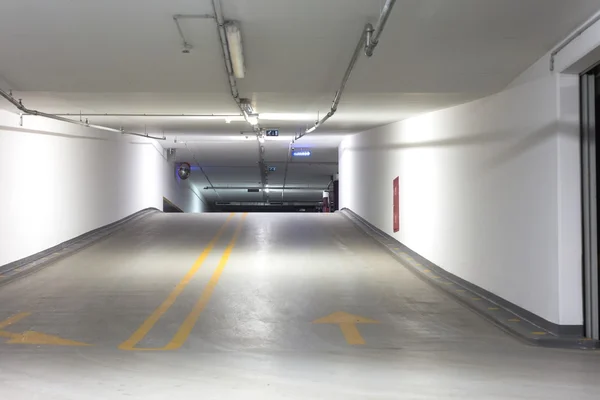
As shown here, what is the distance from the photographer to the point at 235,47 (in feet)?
25.2

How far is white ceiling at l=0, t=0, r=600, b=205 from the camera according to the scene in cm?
655

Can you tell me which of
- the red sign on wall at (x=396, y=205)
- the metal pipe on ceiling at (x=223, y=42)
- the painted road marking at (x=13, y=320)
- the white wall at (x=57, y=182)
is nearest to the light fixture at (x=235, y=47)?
the metal pipe on ceiling at (x=223, y=42)

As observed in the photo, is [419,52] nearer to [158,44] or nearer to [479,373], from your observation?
[158,44]

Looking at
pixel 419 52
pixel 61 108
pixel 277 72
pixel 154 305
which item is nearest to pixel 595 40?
pixel 419 52

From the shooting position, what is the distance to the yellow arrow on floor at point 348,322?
812 centimetres

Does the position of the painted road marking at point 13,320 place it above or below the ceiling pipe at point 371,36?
below

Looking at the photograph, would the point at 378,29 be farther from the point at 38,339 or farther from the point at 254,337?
the point at 38,339

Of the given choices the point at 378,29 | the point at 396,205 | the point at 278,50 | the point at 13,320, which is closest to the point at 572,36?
the point at 378,29

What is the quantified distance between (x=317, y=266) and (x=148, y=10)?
7972 mm

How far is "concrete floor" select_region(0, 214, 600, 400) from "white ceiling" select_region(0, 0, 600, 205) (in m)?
3.51

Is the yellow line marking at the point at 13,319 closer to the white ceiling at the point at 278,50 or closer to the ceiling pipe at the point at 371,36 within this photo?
the white ceiling at the point at 278,50

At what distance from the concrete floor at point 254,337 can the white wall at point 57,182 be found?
1.01 meters

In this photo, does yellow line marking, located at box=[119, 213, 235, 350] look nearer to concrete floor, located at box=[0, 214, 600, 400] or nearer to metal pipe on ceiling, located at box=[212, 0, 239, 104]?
concrete floor, located at box=[0, 214, 600, 400]

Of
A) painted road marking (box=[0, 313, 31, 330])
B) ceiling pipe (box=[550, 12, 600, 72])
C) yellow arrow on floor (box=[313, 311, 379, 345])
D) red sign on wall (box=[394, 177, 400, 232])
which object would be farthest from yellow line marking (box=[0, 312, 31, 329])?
red sign on wall (box=[394, 177, 400, 232])
